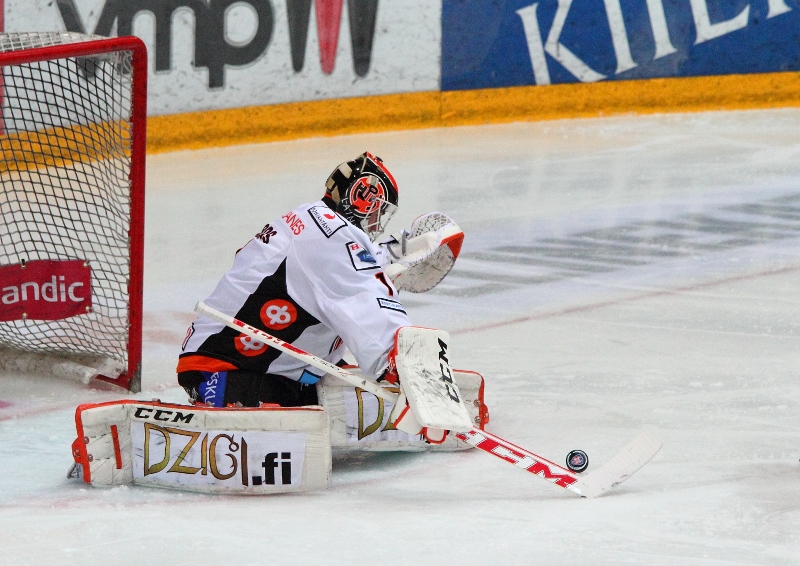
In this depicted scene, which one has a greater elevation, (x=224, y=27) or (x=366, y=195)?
(x=224, y=27)

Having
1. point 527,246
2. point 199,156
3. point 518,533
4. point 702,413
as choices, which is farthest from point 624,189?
point 518,533

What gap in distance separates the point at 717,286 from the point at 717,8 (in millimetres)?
3404

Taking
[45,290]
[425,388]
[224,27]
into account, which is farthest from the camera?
[224,27]

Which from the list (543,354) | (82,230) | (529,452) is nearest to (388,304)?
(529,452)

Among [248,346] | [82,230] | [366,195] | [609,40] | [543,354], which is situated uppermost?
[609,40]

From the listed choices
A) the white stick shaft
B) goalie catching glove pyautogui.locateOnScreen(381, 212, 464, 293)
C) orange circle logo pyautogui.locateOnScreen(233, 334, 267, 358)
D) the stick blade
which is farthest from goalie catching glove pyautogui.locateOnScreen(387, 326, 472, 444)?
goalie catching glove pyautogui.locateOnScreen(381, 212, 464, 293)

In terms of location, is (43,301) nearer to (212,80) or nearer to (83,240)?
(83,240)

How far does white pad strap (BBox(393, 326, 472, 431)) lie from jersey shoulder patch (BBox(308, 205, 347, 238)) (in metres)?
0.29

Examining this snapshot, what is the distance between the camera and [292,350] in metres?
2.83

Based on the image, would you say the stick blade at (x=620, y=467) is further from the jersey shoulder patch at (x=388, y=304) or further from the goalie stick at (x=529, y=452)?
the jersey shoulder patch at (x=388, y=304)

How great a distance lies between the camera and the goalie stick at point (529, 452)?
2676mm

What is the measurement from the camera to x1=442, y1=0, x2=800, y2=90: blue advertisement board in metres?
7.25

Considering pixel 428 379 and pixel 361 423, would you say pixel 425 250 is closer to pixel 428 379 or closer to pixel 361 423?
pixel 361 423

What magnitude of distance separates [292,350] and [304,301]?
0.36 ft
